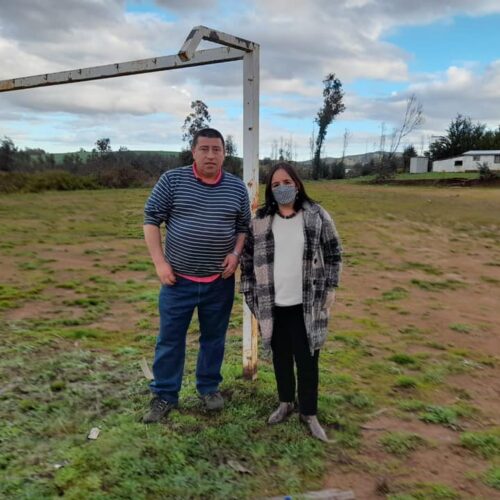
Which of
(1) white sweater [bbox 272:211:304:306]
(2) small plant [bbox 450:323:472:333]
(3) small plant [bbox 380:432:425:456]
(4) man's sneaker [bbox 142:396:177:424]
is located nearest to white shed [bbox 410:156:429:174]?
(2) small plant [bbox 450:323:472:333]

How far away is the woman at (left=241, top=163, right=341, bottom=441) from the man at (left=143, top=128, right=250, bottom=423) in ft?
0.55

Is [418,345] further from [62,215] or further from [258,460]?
[62,215]

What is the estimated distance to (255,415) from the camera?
332cm

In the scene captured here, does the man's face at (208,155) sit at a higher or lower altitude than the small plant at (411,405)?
higher

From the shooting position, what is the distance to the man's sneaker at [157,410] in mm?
A: 3154

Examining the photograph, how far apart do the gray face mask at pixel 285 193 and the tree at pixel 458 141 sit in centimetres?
6167

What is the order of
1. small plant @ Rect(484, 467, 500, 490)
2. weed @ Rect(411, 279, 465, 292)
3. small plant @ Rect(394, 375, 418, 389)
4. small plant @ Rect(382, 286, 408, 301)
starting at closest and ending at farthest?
small plant @ Rect(484, 467, 500, 490)
small plant @ Rect(394, 375, 418, 389)
small plant @ Rect(382, 286, 408, 301)
weed @ Rect(411, 279, 465, 292)

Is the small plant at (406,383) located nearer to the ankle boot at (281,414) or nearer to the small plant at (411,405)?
the small plant at (411,405)

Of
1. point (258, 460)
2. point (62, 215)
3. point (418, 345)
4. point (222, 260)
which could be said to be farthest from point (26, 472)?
point (62, 215)

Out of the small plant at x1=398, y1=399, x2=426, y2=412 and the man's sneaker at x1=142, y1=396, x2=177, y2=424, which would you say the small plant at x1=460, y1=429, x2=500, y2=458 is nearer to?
the small plant at x1=398, y1=399, x2=426, y2=412

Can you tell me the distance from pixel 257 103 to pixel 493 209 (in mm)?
19555

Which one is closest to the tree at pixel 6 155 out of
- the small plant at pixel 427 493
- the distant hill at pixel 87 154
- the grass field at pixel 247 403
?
the distant hill at pixel 87 154

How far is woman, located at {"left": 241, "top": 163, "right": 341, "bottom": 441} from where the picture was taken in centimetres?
295

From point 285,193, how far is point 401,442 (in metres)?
1.61
